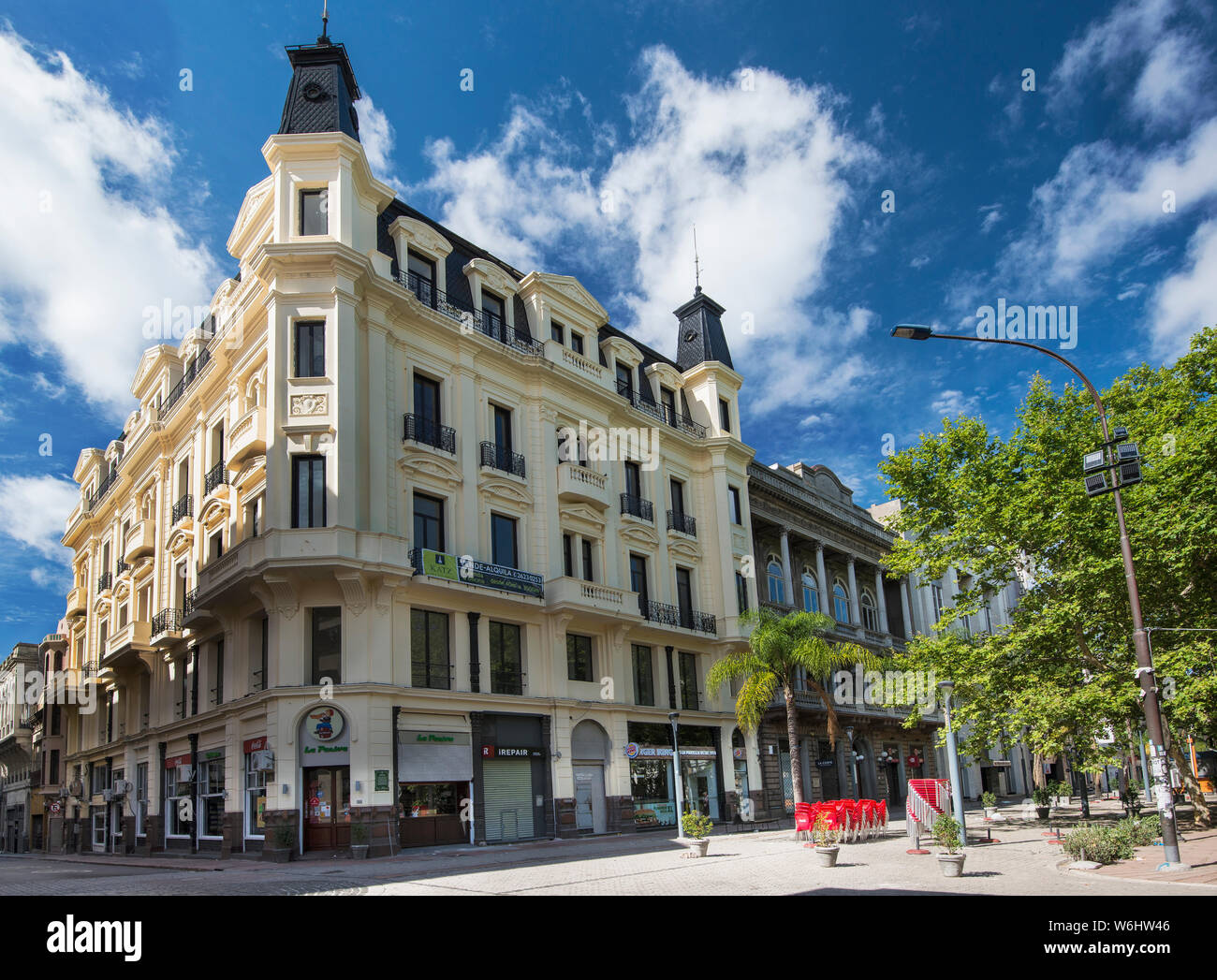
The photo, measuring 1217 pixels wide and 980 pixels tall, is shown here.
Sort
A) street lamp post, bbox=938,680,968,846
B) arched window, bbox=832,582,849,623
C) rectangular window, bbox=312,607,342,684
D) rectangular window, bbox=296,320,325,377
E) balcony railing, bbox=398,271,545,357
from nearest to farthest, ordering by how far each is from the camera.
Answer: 1. street lamp post, bbox=938,680,968,846
2. rectangular window, bbox=312,607,342,684
3. rectangular window, bbox=296,320,325,377
4. balcony railing, bbox=398,271,545,357
5. arched window, bbox=832,582,849,623

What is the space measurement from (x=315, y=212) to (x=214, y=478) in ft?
32.5

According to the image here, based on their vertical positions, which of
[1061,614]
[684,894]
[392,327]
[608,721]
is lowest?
[684,894]

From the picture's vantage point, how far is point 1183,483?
23297 millimetres

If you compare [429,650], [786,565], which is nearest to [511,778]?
[429,650]

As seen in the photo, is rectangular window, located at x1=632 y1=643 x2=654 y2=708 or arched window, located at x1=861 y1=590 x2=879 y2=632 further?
arched window, located at x1=861 y1=590 x2=879 y2=632

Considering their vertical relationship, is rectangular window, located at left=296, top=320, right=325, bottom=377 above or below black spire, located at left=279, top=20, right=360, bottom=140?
below

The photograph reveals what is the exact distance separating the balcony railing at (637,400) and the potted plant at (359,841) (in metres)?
19.9

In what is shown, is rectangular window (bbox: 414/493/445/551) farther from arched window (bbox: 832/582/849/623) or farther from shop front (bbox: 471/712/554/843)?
arched window (bbox: 832/582/849/623)

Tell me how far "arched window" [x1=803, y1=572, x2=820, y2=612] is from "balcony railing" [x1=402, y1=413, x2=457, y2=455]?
81.3 ft

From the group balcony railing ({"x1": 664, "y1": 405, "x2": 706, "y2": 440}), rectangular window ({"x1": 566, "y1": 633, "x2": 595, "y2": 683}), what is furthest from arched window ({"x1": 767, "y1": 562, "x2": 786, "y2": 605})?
rectangular window ({"x1": 566, "y1": 633, "x2": 595, "y2": 683})

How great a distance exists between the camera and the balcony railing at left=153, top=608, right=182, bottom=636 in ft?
112
